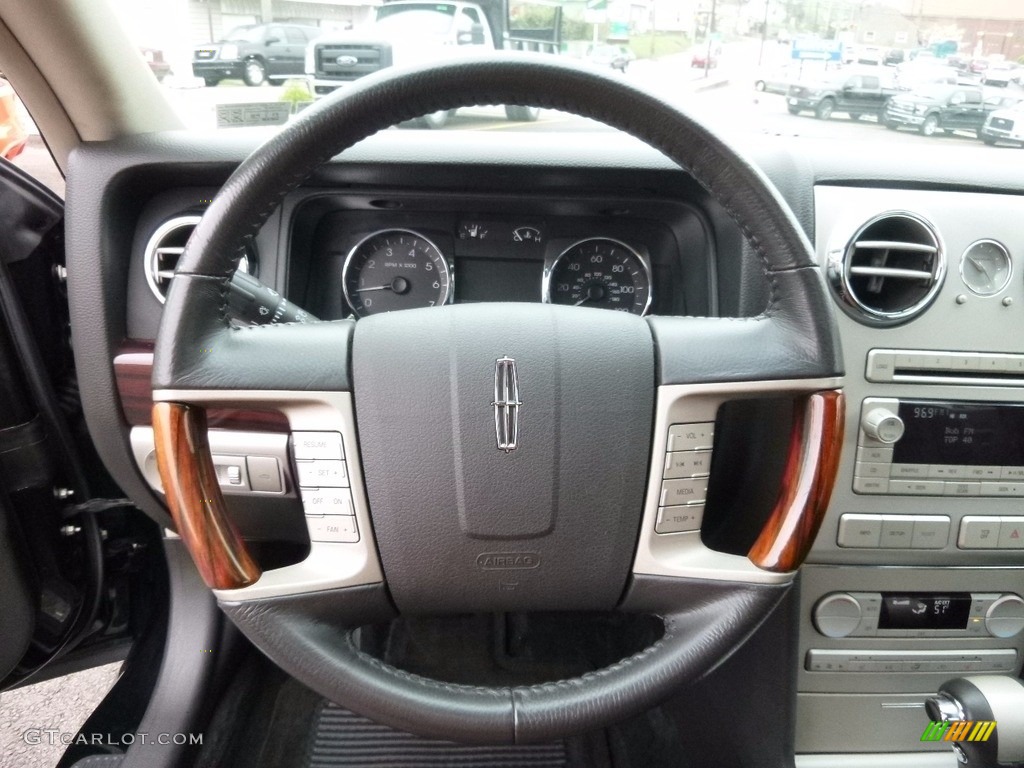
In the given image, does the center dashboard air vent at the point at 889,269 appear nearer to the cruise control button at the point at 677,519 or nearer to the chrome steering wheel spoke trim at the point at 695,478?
the chrome steering wheel spoke trim at the point at 695,478

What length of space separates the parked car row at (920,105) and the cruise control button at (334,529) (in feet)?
3.52

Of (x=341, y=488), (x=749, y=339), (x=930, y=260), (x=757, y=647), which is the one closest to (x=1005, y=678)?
(x=757, y=647)

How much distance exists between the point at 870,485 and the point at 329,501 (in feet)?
2.88

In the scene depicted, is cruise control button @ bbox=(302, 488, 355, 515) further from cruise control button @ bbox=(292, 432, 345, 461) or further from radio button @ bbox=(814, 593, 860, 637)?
radio button @ bbox=(814, 593, 860, 637)

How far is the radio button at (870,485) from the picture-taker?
1.25m


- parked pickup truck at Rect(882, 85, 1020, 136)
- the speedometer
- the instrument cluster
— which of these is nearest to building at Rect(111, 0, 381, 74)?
the instrument cluster

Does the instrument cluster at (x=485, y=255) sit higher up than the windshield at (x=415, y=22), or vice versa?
the windshield at (x=415, y=22)

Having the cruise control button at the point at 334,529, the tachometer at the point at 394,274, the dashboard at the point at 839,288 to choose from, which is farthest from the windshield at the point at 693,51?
the cruise control button at the point at 334,529

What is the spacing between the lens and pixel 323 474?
903 millimetres

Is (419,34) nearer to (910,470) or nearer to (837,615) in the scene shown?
(910,470)

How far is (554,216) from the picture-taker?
4.77 ft

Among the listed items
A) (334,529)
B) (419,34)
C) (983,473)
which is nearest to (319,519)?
(334,529)

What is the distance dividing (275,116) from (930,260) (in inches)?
45.7

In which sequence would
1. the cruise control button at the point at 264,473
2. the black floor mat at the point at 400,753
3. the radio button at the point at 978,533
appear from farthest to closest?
the black floor mat at the point at 400,753 → the radio button at the point at 978,533 → the cruise control button at the point at 264,473
